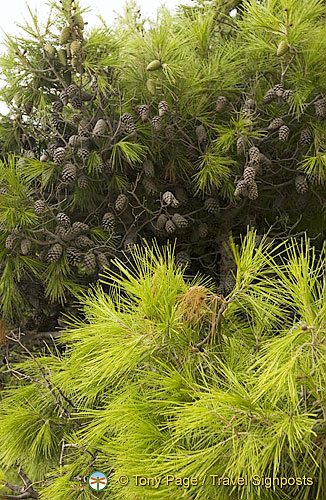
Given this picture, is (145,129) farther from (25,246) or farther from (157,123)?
(25,246)

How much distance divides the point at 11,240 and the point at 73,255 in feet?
0.45

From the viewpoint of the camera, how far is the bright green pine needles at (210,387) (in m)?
0.71

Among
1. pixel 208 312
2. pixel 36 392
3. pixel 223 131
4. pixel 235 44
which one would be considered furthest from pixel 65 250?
pixel 235 44

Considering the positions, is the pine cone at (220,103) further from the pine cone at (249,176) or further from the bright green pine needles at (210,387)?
the bright green pine needles at (210,387)

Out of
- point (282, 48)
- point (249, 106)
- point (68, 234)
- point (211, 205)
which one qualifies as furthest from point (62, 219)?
point (282, 48)

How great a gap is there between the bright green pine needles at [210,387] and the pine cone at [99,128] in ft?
1.51

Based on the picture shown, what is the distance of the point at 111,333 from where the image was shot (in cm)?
88

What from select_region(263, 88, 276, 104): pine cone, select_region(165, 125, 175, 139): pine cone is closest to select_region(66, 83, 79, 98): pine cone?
select_region(165, 125, 175, 139): pine cone

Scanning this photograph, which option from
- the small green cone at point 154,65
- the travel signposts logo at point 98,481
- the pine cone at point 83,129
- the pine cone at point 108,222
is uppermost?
the small green cone at point 154,65

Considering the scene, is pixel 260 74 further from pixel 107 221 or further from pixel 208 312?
pixel 208 312

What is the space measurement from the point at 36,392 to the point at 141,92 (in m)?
0.73

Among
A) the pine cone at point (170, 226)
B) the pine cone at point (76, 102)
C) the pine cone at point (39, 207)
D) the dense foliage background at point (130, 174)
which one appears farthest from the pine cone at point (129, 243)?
the pine cone at point (76, 102)

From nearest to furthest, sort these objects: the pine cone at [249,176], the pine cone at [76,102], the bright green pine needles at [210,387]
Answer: the bright green pine needles at [210,387] → the pine cone at [249,176] → the pine cone at [76,102]

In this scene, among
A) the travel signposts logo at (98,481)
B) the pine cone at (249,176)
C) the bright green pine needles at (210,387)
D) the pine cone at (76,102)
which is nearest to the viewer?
the bright green pine needles at (210,387)
